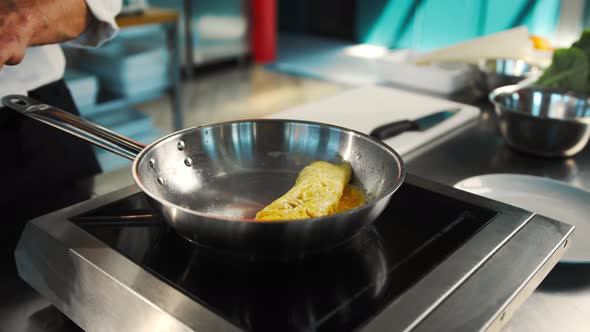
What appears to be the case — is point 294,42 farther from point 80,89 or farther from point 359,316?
point 359,316

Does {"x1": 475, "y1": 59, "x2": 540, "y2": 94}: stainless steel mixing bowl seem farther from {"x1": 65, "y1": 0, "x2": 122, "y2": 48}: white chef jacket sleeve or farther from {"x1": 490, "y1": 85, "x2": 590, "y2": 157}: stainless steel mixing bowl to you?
{"x1": 65, "y1": 0, "x2": 122, "y2": 48}: white chef jacket sleeve

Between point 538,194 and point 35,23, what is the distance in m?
0.68

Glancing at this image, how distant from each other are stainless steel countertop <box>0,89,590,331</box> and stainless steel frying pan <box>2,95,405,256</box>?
159mm

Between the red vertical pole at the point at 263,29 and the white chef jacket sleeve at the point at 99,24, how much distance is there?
11.0 ft

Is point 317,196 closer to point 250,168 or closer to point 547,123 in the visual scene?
point 250,168

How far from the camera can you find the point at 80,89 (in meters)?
1.87

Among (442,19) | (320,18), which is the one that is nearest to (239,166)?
(442,19)

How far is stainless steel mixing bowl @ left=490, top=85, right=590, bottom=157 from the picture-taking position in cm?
84

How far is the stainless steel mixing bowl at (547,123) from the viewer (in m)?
0.84

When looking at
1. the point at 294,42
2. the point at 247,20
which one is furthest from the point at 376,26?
the point at 247,20

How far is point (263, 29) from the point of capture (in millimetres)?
4004

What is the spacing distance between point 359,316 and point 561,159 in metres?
0.63

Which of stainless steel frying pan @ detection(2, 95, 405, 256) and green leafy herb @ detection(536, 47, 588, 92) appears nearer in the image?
stainless steel frying pan @ detection(2, 95, 405, 256)

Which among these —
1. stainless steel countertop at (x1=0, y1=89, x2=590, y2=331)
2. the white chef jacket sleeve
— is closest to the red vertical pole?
stainless steel countertop at (x1=0, y1=89, x2=590, y2=331)
